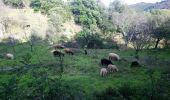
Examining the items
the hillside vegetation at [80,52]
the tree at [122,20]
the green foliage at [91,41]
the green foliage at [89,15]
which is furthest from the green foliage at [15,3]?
the tree at [122,20]

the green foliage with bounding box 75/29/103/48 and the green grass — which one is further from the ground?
the green foliage with bounding box 75/29/103/48

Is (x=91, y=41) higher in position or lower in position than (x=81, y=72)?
higher

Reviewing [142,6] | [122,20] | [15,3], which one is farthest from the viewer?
[142,6]

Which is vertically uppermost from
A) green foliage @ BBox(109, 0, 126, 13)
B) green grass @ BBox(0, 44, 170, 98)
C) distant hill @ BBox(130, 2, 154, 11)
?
distant hill @ BBox(130, 2, 154, 11)

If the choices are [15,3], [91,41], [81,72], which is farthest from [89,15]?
[81,72]

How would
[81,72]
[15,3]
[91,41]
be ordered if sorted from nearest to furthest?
[81,72] → [91,41] → [15,3]

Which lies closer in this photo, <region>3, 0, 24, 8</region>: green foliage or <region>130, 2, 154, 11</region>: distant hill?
<region>3, 0, 24, 8</region>: green foliage

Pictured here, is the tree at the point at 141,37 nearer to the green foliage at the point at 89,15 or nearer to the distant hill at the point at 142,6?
the green foliage at the point at 89,15

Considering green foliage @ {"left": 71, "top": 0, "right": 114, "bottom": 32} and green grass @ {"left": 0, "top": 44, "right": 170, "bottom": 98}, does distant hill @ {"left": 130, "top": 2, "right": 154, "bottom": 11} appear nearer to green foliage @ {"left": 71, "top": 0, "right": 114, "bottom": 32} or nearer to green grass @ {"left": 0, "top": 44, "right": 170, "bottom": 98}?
green foliage @ {"left": 71, "top": 0, "right": 114, "bottom": 32}

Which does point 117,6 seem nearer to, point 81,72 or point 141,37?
point 141,37

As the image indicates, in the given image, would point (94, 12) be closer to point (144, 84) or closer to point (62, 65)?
point (62, 65)

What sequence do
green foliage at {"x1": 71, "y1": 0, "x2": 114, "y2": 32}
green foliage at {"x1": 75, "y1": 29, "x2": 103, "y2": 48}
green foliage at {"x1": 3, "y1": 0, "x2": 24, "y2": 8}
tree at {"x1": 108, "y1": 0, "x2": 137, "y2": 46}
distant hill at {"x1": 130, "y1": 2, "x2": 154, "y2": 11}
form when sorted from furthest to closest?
distant hill at {"x1": 130, "y1": 2, "x2": 154, "y2": 11}
green foliage at {"x1": 71, "y1": 0, "x2": 114, "y2": 32}
green foliage at {"x1": 3, "y1": 0, "x2": 24, "y2": 8}
tree at {"x1": 108, "y1": 0, "x2": 137, "y2": 46}
green foliage at {"x1": 75, "y1": 29, "x2": 103, "y2": 48}

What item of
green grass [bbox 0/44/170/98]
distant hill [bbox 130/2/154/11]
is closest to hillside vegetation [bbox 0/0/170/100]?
Result: green grass [bbox 0/44/170/98]

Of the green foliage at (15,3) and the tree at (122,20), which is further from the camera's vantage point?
the green foliage at (15,3)
